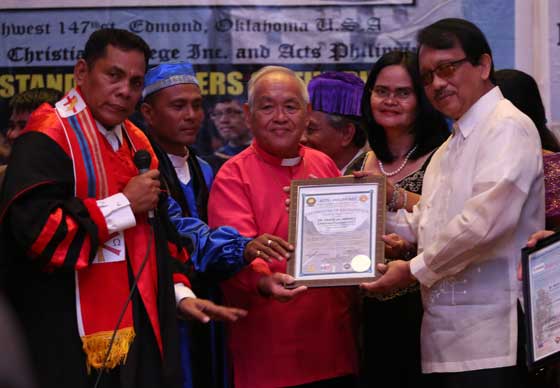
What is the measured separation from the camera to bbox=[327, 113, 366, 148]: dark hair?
4.70 metres

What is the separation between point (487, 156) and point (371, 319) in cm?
114

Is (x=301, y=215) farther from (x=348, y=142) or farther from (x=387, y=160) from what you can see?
(x=348, y=142)

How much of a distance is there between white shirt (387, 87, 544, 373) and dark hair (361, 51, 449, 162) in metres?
0.72

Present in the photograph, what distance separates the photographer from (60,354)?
2969mm

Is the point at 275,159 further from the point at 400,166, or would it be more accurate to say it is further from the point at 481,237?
the point at 481,237

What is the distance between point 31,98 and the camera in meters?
4.86

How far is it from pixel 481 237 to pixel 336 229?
65 centimetres

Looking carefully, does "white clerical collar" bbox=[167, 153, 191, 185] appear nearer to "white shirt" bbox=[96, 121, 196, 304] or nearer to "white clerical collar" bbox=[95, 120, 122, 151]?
"white clerical collar" bbox=[95, 120, 122, 151]

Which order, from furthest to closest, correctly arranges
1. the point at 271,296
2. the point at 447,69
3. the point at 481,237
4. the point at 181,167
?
the point at 181,167
the point at 271,296
the point at 447,69
the point at 481,237

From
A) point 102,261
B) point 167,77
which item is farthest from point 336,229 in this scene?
point 167,77

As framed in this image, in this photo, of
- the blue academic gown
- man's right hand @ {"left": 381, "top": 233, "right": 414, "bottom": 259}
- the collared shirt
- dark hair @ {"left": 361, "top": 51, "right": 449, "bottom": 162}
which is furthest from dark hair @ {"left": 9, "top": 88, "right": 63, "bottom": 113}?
man's right hand @ {"left": 381, "top": 233, "right": 414, "bottom": 259}

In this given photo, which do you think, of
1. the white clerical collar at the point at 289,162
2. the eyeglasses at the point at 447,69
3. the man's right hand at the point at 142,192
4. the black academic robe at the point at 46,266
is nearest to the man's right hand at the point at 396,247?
the white clerical collar at the point at 289,162

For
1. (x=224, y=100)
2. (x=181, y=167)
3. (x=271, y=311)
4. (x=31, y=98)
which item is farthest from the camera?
(x=224, y=100)

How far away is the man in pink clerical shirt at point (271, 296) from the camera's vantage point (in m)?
3.59
